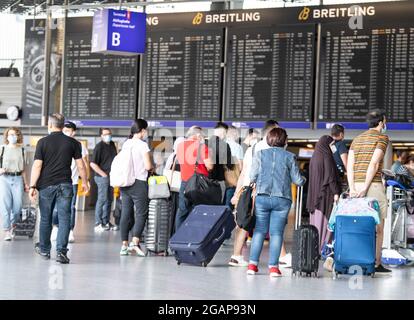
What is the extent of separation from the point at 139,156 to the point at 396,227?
305cm

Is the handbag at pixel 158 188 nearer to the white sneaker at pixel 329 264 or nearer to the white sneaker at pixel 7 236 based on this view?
the white sneaker at pixel 329 264

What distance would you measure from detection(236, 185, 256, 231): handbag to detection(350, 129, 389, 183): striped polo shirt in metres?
1.06

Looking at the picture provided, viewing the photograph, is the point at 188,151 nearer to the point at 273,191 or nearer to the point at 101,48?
the point at 273,191

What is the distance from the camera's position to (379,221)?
9.30 metres

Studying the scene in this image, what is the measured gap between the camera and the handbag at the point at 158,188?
423 inches

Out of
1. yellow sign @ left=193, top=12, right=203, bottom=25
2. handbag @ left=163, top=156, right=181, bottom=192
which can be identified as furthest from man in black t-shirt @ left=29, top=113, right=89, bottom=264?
yellow sign @ left=193, top=12, right=203, bottom=25

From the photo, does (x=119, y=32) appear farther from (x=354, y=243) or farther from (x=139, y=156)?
(x=354, y=243)

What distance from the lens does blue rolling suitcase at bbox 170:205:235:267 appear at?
32.3ft

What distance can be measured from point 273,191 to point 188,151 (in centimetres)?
221

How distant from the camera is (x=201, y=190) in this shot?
1079cm

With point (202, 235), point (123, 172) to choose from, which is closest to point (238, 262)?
point (202, 235)

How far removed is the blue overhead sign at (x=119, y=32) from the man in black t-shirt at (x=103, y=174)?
1401 mm

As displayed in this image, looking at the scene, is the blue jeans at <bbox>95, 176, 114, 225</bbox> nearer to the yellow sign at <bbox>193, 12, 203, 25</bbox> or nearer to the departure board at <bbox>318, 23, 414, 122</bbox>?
the yellow sign at <bbox>193, 12, 203, 25</bbox>
